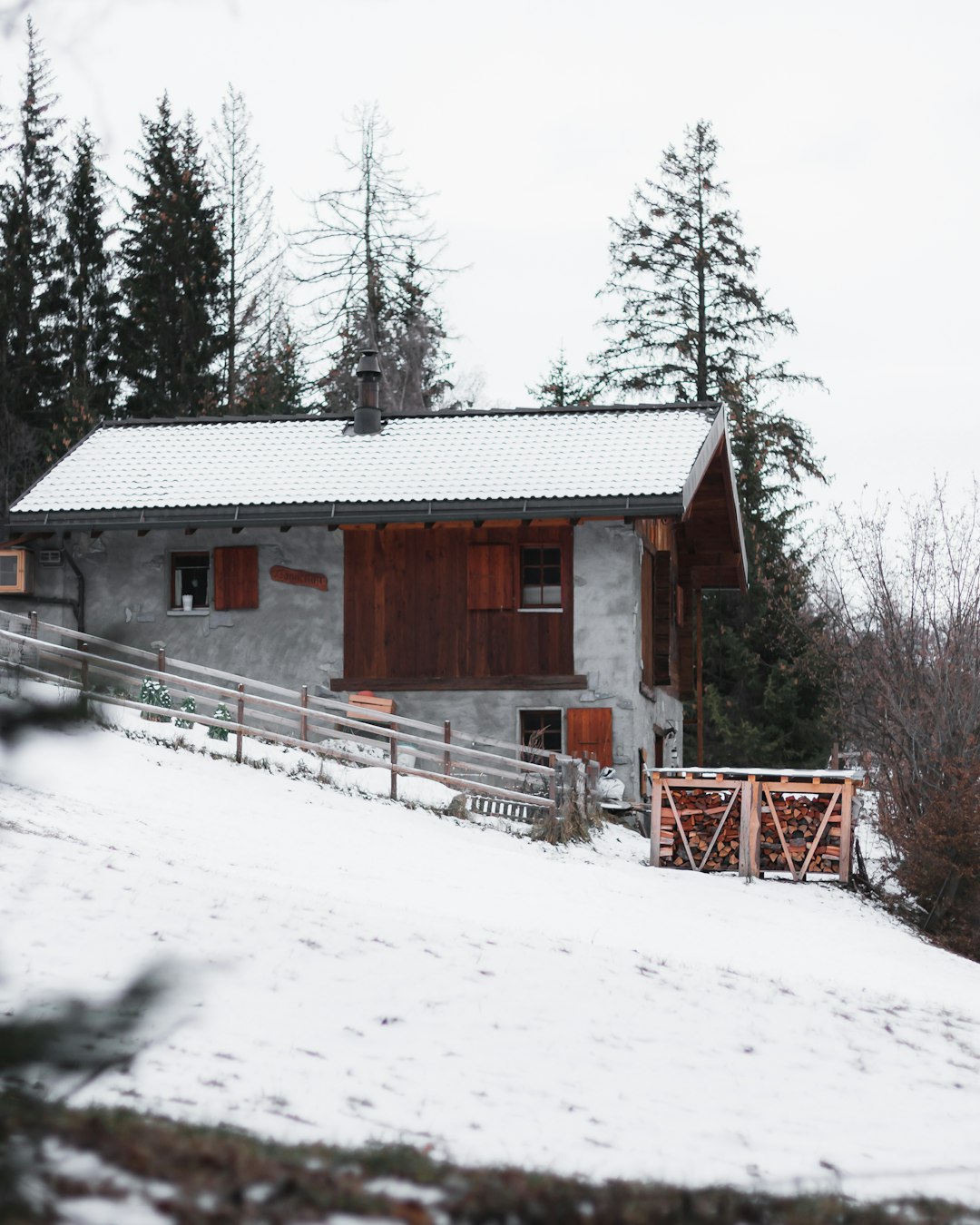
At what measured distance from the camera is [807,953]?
46.0 ft

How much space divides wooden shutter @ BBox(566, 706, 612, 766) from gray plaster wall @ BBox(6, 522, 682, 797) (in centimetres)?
10

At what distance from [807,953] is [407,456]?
1358 cm

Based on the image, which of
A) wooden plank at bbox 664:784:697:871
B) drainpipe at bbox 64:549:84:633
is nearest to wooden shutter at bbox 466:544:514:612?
wooden plank at bbox 664:784:697:871

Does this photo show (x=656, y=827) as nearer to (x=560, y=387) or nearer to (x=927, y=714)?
(x=927, y=714)

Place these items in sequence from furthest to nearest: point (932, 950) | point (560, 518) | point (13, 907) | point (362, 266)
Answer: point (362, 266) → point (560, 518) → point (932, 950) → point (13, 907)

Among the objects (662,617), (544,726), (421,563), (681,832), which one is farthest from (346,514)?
(681,832)

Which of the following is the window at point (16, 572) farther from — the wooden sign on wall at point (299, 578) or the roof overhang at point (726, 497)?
the roof overhang at point (726, 497)

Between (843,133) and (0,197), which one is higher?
(0,197)

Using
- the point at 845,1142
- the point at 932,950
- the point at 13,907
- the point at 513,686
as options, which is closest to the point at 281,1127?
the point at 845,1142

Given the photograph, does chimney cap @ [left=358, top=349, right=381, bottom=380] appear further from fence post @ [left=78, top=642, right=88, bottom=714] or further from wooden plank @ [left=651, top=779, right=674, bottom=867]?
fence post @ [left=78, top=642, right=88, bottom=714]

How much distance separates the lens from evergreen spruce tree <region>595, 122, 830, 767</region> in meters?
32.8

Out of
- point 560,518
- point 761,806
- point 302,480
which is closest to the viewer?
point 761,806

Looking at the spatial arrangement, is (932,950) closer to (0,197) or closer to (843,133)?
(0,197)

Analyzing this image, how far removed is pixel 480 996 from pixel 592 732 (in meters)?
13.8
